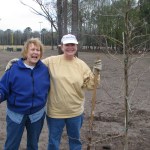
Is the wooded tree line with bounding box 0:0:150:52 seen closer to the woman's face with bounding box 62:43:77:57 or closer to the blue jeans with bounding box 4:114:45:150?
the woman's face with bounding box 62:43:77:57

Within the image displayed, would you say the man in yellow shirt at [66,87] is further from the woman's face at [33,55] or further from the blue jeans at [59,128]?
the woman's face at [33,55]

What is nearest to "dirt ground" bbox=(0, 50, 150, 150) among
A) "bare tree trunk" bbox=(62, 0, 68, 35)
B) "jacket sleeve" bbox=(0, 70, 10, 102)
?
"jacket sleeve" bbox=(0, 70, 10, 102)

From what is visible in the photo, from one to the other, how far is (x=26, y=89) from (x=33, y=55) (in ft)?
1.23

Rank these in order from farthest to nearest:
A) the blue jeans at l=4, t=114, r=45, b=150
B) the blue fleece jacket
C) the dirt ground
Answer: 1. the dirt ground
2. the blue jeans at l=4, t=114, r=45, b=150
3. the blue fleece jacket

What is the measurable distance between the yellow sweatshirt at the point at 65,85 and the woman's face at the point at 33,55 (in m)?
0.20

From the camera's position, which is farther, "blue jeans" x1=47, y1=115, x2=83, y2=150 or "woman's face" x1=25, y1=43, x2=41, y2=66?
"blue jeans" x1=47, y1=115, x2=83, y2=150

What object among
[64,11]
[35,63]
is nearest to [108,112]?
[35,63]

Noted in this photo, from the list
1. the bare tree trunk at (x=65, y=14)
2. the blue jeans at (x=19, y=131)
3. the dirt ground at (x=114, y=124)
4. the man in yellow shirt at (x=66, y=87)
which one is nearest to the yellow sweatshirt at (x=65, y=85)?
the man in yellow shirt at (x=66, y=87)

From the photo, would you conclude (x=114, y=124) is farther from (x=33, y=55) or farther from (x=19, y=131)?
(x=33, y=55)

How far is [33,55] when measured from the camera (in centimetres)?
387

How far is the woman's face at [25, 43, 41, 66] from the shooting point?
387cm

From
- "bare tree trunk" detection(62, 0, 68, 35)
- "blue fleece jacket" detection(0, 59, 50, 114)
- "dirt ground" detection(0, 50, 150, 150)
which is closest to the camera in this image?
"blue fleece jacket" detection(0, 59, 50, 114)

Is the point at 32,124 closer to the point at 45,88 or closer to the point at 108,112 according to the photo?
the point at 45,88

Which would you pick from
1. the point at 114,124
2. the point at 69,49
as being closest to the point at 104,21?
the point at 114,124
